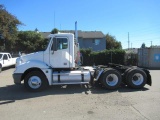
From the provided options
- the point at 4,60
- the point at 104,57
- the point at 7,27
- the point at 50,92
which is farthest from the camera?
the point at 7,27

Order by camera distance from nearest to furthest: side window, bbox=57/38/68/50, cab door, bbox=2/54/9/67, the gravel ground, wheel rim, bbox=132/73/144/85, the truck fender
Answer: the gravel ground
the truck fender
side window, bbox=57/38/68/50
wheel rim, bbox=132/73/144/85
cab door, bbox=2/54/9/67

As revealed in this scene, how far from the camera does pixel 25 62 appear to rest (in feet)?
36.7

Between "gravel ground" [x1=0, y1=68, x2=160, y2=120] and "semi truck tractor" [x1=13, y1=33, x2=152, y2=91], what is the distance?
44 cm

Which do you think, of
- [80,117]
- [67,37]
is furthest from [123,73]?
[80,117]

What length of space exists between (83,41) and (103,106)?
4202 cm

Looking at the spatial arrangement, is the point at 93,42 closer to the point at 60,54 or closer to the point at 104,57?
the point at 104,57

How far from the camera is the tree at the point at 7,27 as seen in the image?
94.2ft

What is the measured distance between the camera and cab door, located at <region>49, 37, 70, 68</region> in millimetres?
11039

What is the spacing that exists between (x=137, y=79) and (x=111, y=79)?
140 cm

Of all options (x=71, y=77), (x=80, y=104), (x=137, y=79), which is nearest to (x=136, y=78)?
(x=137, y=79)

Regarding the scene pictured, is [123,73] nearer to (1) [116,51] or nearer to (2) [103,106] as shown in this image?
(2) [103,106]

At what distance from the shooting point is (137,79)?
11586 millimetres

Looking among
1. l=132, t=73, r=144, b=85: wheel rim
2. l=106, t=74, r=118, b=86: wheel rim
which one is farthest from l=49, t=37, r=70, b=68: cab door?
l=132, t=73, r=144, b=85: wheel rim

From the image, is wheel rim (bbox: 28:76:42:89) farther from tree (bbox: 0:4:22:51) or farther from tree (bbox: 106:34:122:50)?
tree (bbox: 106:34:122:50)
